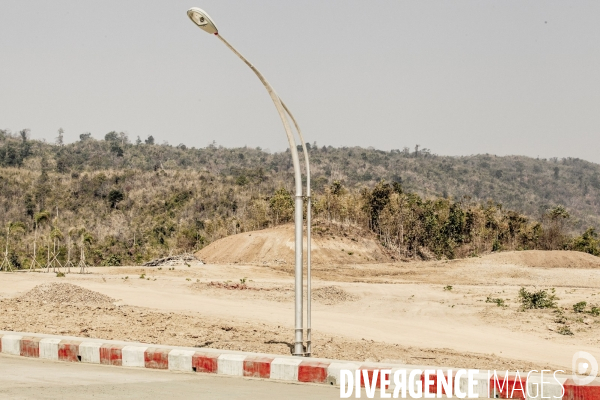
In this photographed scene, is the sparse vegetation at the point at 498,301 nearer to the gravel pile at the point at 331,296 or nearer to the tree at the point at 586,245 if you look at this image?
the gravel pile at the point at 331,296

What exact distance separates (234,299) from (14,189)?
77894 mm

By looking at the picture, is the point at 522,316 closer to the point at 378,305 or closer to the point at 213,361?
the point at 378,305

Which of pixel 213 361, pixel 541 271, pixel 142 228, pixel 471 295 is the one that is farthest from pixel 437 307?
pixel 142 228

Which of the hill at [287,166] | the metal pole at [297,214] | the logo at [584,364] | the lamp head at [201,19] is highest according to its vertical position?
the hill at [287,166]

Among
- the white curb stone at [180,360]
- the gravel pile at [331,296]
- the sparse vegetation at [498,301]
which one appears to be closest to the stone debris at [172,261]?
the gravel pile at [331,296]

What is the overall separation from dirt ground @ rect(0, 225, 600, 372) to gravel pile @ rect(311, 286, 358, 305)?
0.05m

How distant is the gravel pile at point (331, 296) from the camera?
27.4 meters

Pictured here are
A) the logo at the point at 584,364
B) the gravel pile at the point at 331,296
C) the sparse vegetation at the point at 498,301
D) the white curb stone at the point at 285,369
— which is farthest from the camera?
the gravel pile at the point at 331,296

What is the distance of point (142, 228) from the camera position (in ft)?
277

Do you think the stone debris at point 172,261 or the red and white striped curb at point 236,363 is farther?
the stone debris at point 172,261

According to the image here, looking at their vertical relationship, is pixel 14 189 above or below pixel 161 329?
above

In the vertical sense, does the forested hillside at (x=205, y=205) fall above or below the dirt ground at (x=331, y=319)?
above

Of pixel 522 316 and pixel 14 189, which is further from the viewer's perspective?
pixel 14 189

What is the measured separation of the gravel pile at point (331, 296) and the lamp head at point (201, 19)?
17266 mm
